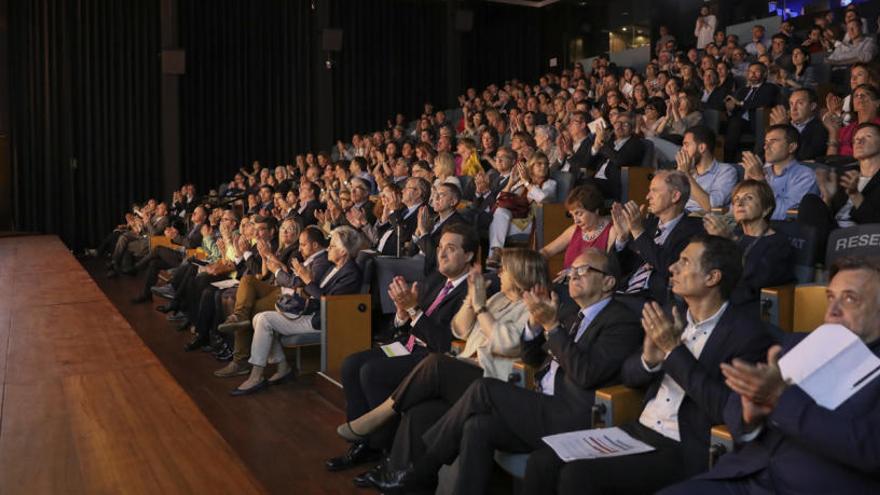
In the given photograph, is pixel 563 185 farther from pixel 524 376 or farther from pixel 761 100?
pixel 524 376

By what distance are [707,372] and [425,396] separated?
3.48 ft

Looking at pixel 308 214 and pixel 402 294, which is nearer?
pixel 402 294

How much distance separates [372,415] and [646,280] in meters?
1.19

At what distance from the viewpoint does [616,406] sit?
228 cm

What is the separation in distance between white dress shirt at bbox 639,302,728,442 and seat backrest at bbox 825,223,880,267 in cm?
101

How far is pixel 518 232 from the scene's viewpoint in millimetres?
4957

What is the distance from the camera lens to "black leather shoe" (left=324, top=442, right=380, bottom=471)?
9.98ft

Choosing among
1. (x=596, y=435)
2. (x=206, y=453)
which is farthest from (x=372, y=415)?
(x=596, y=435)

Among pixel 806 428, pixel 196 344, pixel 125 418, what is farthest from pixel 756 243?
pixel 196 344

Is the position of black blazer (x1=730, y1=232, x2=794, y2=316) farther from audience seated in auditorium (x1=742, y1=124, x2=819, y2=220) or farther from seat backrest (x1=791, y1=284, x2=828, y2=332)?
audience seated in auditorium (x1=742, y1=124, x2=819, y2=220)

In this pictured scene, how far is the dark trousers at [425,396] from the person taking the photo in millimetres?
2741

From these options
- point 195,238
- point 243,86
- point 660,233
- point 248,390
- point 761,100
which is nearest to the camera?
point 660,233

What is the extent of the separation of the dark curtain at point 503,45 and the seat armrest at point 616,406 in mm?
11822

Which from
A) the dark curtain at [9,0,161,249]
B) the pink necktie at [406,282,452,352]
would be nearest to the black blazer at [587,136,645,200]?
the pink necktie at [406,282,452,352]
